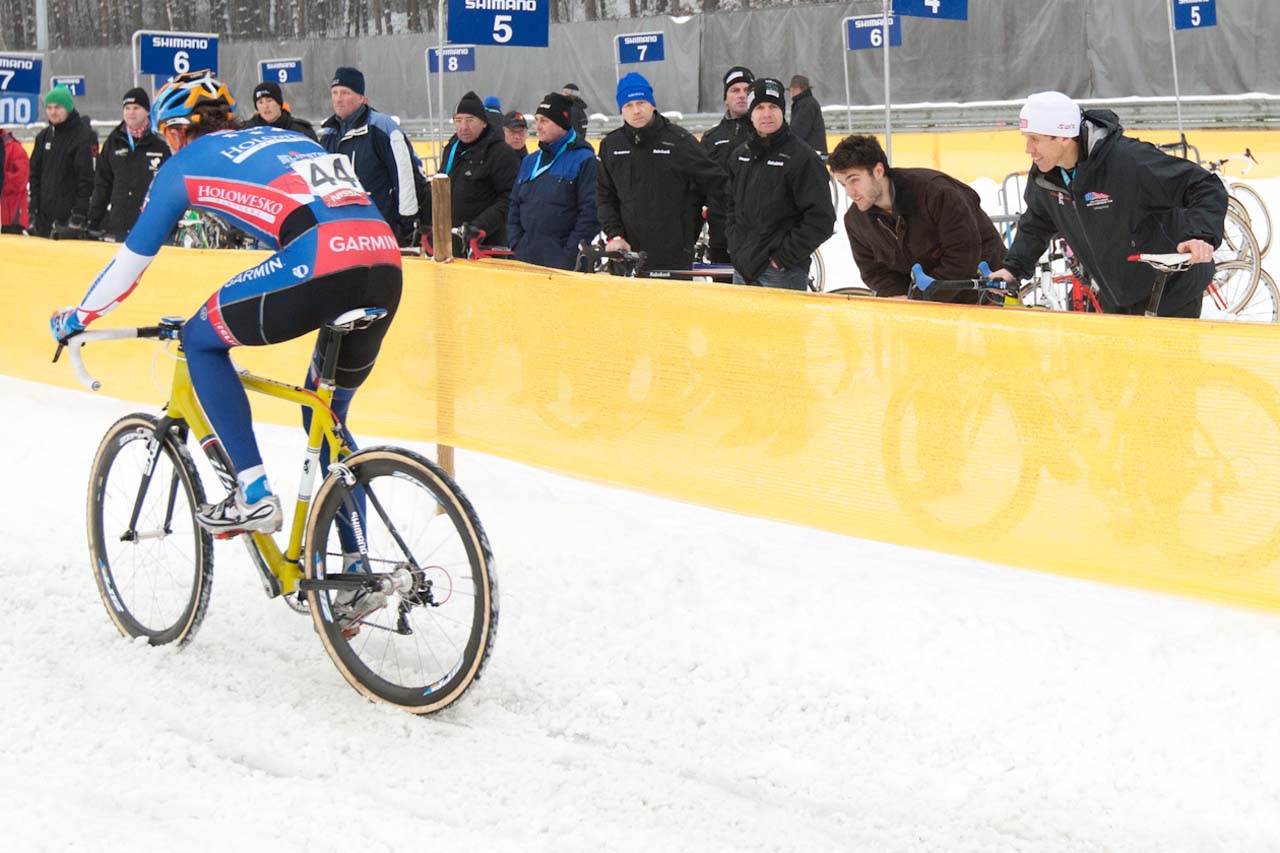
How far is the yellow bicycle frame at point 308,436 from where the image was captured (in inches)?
185

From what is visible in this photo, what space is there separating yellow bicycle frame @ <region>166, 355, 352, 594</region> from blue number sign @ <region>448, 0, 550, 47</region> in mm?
6532

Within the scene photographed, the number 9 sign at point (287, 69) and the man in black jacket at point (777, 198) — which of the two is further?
the number 9 sign at point (287, 69)

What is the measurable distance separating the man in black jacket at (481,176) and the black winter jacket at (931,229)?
409cm

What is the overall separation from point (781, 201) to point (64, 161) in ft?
30.9

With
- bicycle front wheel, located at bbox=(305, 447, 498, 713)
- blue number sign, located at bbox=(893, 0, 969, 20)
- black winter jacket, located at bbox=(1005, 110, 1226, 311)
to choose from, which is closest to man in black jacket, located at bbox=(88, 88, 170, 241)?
blue number sign, located at bbox=(893, 0, 969, 20)

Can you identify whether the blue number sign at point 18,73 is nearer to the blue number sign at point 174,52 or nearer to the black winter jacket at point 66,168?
the blue number sign at point 174,52

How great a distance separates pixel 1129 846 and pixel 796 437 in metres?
2.05

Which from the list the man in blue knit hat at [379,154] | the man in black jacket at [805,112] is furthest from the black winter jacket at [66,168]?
the man in black jacket at [805,112]

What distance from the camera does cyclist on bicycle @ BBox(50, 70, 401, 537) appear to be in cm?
465

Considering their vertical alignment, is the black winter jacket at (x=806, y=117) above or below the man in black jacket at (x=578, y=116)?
above

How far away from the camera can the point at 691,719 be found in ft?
15.2

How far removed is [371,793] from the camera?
403 centimetres

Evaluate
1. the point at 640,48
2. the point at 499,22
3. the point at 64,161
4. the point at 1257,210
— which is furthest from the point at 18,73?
the point at 1257,210

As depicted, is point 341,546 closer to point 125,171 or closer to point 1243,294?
point 1243,294
